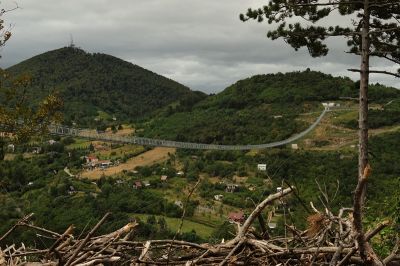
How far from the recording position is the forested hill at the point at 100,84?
125500 mm

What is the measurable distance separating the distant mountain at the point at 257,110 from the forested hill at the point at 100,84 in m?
16.3

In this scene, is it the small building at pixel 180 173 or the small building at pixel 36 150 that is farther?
the small building at pixel 36 150

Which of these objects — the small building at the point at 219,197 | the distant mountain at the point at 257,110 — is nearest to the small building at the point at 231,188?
the small building at the point at 219,197

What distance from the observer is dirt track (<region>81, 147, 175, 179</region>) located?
75.1m

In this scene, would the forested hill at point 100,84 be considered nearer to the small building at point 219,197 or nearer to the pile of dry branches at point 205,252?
the small building at point 219,197

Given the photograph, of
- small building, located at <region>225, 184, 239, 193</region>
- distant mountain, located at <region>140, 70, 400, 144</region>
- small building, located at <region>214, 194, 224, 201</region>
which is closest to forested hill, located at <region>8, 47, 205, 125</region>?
distant mountain, located at <region>140, 70, 400, 144</region>

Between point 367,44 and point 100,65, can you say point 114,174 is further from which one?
point 100,65

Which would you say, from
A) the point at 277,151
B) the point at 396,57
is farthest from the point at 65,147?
the point at 396,57

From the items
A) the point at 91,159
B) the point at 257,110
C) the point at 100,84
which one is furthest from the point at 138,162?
the point at 100,84

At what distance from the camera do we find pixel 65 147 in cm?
9050

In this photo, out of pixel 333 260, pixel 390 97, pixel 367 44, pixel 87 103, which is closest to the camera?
pixel 333 260

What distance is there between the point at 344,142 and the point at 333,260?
78.7 meters

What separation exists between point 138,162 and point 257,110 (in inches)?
1202

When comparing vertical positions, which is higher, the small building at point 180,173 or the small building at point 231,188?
the small building at point 180,173
